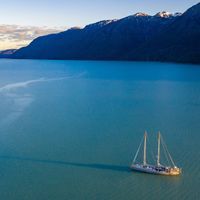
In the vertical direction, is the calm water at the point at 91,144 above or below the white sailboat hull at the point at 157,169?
below

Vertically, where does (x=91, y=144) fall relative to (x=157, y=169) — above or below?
below

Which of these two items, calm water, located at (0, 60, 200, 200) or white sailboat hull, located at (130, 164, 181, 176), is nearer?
calm water, located at (0, 60, 200, 200)

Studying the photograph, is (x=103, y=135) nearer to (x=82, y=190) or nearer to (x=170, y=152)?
(x=170, y=152)

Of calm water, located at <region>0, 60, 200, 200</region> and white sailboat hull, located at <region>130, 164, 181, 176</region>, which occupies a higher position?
white sailboat hull, located at <region>130, 164, 181, 176</region>

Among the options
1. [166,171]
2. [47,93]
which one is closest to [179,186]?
[166,171]

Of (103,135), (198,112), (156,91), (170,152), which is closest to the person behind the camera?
(170,152)

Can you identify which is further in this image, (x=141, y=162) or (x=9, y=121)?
(x=9, y=121)

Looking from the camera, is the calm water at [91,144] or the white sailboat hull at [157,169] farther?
the white sailboat hull at [157,169]

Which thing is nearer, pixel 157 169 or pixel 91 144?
pixel 157 169
